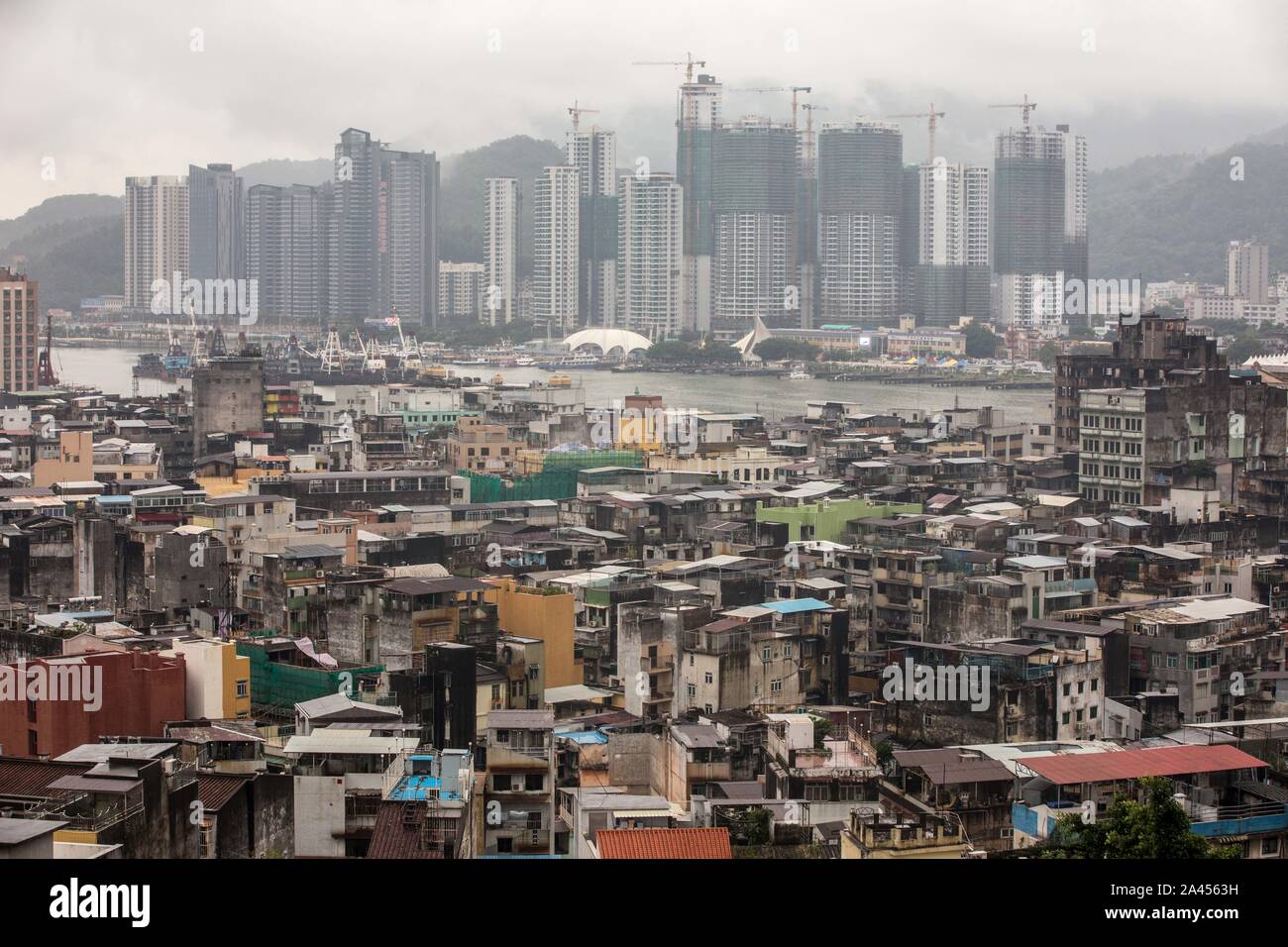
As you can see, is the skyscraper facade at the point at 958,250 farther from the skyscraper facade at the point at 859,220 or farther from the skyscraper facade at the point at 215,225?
the skyscraper facade at the point at 215,225

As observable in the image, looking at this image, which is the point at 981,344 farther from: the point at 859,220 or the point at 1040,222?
the point at 859,220

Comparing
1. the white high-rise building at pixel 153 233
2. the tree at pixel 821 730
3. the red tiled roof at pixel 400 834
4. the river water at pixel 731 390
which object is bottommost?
the tree at pixel 821 730

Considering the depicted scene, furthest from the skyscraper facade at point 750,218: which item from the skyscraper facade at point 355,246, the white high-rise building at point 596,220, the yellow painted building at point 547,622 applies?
the yellow painted building at point 547,622

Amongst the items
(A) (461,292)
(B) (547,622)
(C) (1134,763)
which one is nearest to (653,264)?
(A) (461,292)

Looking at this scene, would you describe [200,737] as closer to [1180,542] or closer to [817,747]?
[817,747]

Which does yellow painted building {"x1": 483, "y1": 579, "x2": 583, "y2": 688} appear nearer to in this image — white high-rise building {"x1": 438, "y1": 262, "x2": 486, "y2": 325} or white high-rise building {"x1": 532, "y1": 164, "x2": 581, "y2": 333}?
white high-rise building {"x1": 532, "y1": 164, "x2": 581, "y2": 333}

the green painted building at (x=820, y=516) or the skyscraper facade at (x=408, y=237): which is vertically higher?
the skyscraper facade at (x=408, y=237)
